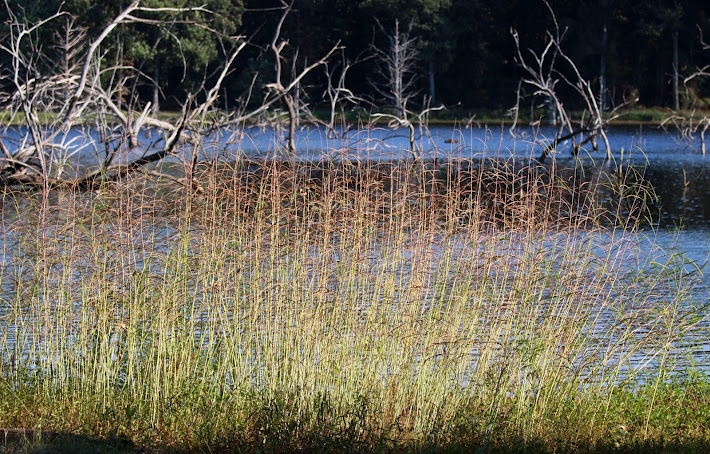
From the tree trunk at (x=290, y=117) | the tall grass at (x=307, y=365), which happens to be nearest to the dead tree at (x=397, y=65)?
the tree trunk at (x=290, y=117)

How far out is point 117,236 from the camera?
20.8ft

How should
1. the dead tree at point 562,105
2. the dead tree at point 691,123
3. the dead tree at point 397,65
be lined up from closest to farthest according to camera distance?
1. the dead tree at point 562,105
2. the dead tree at point 691,123
3. the dead tree at point 397,65

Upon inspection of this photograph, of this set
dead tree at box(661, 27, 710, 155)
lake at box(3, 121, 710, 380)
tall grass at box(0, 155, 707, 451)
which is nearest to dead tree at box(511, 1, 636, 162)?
lake at box(3, 121, 710, 380)

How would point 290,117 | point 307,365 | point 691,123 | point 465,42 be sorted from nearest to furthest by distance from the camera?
point 307,365
point 290,117
point 691,123
point 465,42

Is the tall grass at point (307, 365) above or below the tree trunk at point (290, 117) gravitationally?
below

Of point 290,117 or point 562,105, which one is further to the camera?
point 562,105

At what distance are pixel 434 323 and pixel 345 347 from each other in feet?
2.12

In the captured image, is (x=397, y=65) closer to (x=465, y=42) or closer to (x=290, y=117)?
(x=465, y=42)

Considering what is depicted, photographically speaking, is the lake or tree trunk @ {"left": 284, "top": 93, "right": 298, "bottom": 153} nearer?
the lake

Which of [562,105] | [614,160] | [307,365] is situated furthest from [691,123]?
[307,365]

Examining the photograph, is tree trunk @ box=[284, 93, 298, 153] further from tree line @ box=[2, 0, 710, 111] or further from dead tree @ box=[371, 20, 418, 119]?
tree line @ box=[2, 0, 710, 111]

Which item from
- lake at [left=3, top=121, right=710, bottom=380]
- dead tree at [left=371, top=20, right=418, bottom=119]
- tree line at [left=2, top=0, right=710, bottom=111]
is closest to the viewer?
lake at [left=3, top=121, right=710, bottom=380]

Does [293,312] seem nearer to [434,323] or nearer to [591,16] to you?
[434,323]

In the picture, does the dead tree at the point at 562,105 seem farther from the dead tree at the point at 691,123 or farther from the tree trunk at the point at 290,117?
the tree trunk at the point at 290,117
